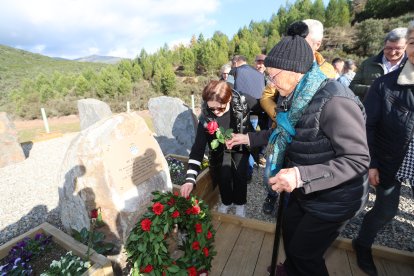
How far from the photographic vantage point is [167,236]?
2072 mm

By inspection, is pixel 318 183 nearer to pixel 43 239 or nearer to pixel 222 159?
pixel 222 159

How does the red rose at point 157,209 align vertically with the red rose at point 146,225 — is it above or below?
above

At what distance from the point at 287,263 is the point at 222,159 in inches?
54.9

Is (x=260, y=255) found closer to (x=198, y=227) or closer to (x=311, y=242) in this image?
(x=198, y=227)

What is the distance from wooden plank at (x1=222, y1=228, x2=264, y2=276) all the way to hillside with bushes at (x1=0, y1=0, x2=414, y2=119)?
47.3ft

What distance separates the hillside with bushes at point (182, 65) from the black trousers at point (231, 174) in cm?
1395

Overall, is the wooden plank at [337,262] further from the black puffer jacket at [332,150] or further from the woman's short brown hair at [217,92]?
the woman's short brown hair at [217,92]

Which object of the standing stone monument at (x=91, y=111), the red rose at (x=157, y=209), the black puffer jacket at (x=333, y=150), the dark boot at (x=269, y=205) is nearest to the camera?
the black puffer jacket at (x=333, y=150)

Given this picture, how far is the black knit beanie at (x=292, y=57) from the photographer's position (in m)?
1.47

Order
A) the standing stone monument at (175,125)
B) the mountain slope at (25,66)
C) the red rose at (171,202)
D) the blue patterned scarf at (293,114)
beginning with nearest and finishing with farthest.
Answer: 1. the blue patterned scarf at (293,114)
2. the red rose at (171,202)
3. the standing stone monument at (175,125)
4. the mountain slope at (25,66)

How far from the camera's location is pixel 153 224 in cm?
188

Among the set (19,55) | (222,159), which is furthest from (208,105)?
(19,55)

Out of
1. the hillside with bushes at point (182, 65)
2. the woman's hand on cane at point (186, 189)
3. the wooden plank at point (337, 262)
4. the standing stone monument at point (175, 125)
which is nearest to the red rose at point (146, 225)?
the woman's hand on cane at point (186, 189)

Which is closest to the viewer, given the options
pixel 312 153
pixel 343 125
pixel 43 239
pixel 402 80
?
pixel 343 125
